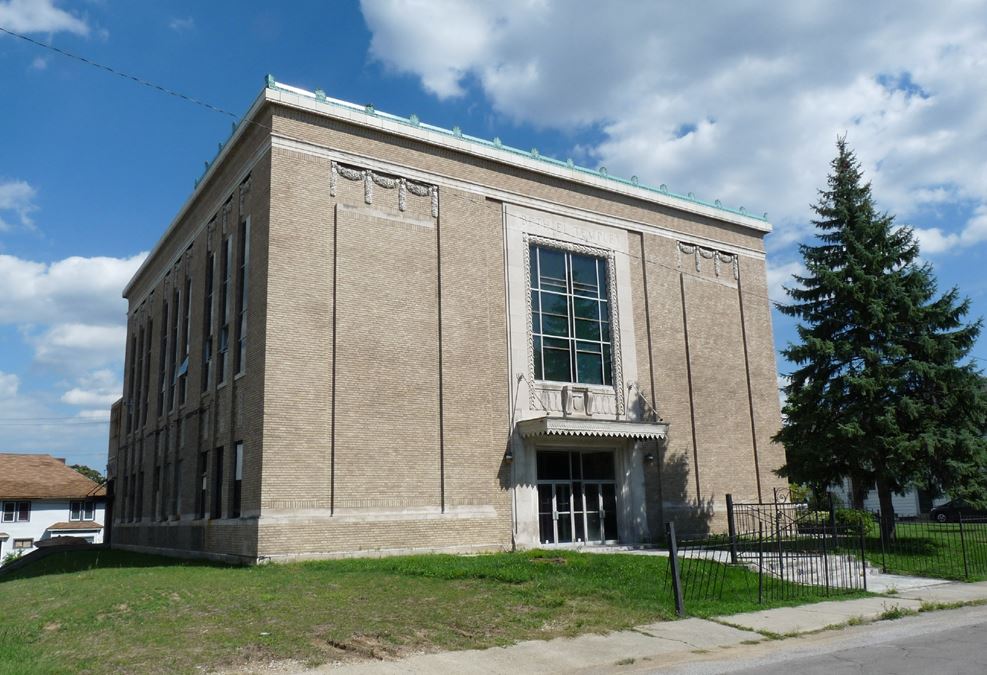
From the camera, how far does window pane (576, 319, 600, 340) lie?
27000mm

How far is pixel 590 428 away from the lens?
24438mm

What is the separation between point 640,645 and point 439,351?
1396cm

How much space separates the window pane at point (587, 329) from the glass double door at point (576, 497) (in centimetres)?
396

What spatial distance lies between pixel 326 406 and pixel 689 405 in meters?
13.8

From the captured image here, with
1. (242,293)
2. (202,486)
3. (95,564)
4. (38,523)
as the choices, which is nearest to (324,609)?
(242,293)

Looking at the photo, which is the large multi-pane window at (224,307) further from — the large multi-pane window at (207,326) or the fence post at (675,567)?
the fence post at (675,567)

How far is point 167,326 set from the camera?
110 feet

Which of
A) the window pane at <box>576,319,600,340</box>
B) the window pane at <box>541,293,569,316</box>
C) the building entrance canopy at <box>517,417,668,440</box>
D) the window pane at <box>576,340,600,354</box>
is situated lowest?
the building entrance canopy at <box>517,417,668,440</box>

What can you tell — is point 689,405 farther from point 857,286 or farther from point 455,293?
point 455,293

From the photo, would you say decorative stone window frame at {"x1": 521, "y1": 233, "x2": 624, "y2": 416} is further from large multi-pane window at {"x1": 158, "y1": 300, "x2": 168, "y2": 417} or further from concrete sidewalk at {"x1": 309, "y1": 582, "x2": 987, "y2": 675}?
large multi-pane window at {"x1": 158, "y1": 300, "x2": 168, "y2": 417}

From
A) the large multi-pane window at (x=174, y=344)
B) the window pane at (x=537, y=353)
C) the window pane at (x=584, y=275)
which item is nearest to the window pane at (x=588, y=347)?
the window pane at (x=537, y=353)

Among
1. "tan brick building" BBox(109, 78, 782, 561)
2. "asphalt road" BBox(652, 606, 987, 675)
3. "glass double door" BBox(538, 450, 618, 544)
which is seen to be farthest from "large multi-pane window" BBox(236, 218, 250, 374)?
"asphalt road" BBox(652, 606, 987, 675)

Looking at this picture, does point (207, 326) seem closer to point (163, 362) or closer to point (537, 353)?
point (163, 362)

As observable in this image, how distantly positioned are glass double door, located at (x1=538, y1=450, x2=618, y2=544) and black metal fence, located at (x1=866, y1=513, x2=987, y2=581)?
7956mm
